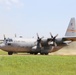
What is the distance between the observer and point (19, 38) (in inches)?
1927

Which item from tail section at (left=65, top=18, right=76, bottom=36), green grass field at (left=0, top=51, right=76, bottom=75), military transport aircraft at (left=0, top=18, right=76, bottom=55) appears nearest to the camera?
green grass field at (left=0, top=51, right=76, bottom=75)

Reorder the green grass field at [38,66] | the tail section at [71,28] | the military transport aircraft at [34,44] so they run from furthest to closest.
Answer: the tail section at [71,28], the military transport aircraft at [34,44], the green grass field at [38,66]

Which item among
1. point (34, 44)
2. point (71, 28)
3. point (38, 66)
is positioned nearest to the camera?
point (38, 66)

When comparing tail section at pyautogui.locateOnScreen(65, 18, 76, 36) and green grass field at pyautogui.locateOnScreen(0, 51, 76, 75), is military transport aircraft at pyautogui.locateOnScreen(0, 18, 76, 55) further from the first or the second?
green grass field at pyautogui.locateOnScreen(0, 51, 76, 75)

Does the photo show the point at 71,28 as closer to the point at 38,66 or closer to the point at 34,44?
the point at 34,44

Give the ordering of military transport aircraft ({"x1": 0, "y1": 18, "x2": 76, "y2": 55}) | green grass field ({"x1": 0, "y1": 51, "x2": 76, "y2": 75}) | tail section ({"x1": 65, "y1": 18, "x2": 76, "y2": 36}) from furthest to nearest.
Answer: tail section ({"x1": 65, "y1": 18, "x2": 76, "y2": 36})
military transport aircraft ({"x1": 0, "y1": 18, "x2": 76, "y2": 55})
green grass field ({"x1": 0, "y1": 51, "x2": 76, "y2": 75})

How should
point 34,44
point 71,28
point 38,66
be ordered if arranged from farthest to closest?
point 71,28 → point 34,44 → point 38,66

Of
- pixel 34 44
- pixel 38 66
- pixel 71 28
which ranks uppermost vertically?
pixel 71 28

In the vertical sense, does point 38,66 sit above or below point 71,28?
below

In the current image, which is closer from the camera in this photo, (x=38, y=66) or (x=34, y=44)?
(x=38, y=66)

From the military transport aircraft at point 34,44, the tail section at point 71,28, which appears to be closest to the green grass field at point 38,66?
the military transport aircraft at point 34,44

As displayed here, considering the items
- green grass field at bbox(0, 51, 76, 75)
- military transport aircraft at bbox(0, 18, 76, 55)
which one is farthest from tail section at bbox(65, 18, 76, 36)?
green grass field at bbox(0, 51, 76, 75)

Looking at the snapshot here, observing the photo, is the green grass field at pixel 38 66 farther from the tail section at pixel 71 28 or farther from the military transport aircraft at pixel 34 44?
the tail section at pixel 71 28

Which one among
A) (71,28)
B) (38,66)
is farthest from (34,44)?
(38,66)
